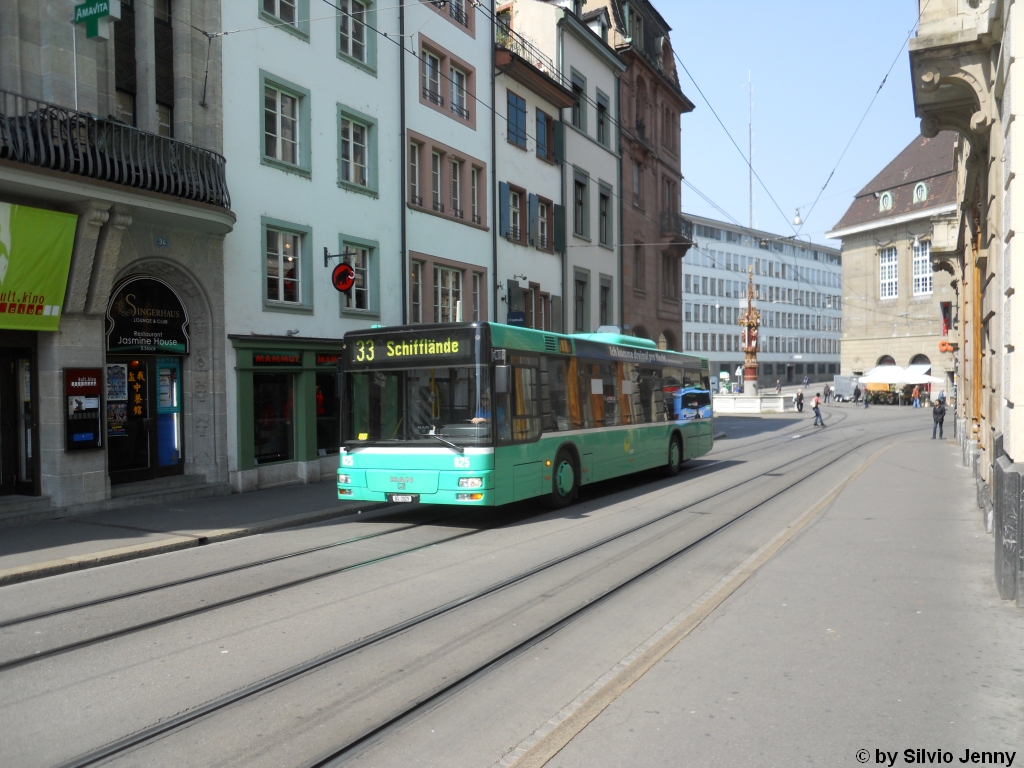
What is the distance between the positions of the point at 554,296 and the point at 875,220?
51.3 meters

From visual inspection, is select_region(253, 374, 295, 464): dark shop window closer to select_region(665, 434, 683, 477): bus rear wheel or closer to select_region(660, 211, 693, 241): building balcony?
select_region(665, 434, 683, 477): bus rear wheel

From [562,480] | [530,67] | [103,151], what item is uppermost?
[530,67]

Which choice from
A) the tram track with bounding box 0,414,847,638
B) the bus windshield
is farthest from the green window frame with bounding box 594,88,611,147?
the bus windshield

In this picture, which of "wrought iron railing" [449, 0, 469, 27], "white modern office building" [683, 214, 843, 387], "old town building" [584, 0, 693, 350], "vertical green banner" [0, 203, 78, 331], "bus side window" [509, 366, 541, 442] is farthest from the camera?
"white modern office building" [683, 214, 843, 387]

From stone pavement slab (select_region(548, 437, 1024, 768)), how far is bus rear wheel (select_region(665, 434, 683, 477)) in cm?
936

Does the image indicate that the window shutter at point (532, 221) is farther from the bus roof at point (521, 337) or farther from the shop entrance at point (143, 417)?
the shop entrance at point (143, 417)

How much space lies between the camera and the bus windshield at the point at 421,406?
466 inches

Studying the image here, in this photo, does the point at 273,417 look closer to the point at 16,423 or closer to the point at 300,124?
the point at 16,423

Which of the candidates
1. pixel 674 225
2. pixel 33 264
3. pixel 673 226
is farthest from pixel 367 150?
pixel 674 225

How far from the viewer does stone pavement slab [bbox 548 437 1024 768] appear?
4.52 meters

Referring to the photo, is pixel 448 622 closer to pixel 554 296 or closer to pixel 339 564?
pixel 339 564

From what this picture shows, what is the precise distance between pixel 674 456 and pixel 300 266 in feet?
29.4

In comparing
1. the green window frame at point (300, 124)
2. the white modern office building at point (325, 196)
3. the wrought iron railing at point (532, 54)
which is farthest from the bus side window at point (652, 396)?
the wrought iron railing at point (532, 54)

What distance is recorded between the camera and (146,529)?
39.0 ft
